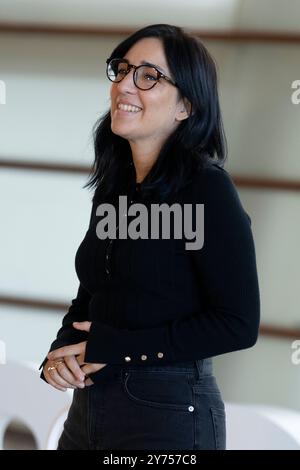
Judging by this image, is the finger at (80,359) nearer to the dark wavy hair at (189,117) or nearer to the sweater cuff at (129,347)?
the sweater cuff at (129,347)

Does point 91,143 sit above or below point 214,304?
above

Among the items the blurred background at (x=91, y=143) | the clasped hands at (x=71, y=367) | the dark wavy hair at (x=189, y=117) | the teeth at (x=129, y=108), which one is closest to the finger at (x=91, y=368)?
the clasped hands at (x=71, y=367)

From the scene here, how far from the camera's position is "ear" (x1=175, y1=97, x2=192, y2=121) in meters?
1.16

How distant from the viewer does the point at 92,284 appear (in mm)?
1188

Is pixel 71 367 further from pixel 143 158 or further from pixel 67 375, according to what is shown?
pixel 143 158

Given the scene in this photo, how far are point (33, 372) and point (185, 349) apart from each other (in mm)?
1180

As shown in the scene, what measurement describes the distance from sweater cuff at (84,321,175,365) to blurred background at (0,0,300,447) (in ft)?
4.08

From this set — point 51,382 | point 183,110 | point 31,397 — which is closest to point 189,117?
point 183,110

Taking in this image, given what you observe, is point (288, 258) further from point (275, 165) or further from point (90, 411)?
point (90, 411)

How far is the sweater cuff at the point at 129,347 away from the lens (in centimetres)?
105

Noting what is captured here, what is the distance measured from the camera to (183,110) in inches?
45.8

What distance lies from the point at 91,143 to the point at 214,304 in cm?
181

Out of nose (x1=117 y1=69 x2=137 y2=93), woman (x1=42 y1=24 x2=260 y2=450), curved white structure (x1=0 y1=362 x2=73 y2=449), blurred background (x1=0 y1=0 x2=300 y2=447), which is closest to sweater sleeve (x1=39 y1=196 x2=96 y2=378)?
woman (x1=42 y1=24 x2=260 y2=450)

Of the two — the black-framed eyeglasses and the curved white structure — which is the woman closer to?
the black-framed eyeglasses
